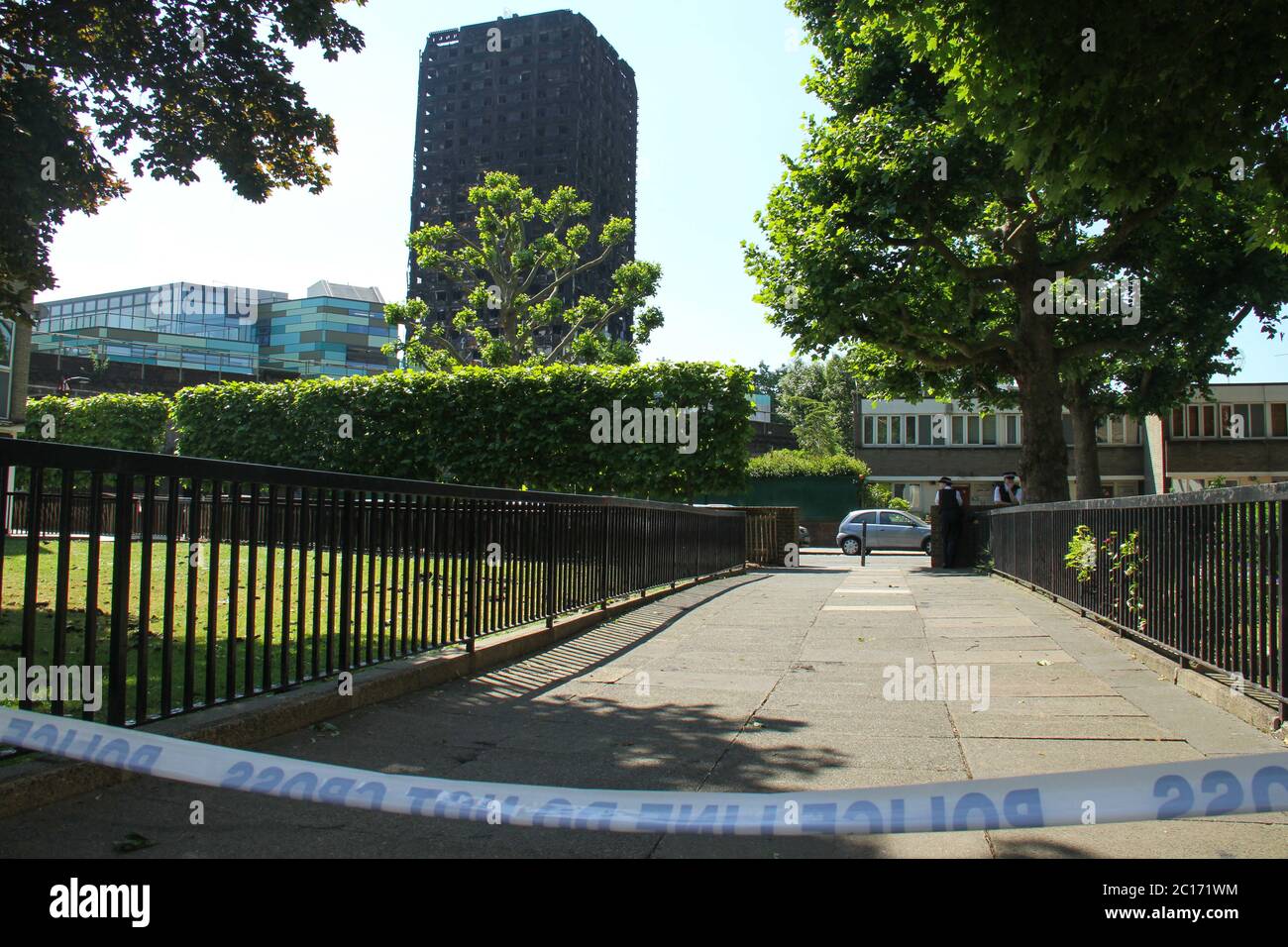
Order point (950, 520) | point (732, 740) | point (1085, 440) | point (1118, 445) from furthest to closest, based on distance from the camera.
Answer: point (1118, 445)
point (1085, 440)
point (950, 520)
point (732, 740)

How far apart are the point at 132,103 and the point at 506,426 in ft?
37.5

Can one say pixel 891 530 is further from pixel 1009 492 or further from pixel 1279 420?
pixel 1279 420

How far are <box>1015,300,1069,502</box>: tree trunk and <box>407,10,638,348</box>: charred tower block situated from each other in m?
95.7

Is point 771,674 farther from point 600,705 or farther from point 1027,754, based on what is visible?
point 1027,754

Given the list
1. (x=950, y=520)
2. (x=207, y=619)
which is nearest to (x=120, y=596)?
(x=207, y=619)

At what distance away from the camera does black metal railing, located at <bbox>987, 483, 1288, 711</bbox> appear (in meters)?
4.51

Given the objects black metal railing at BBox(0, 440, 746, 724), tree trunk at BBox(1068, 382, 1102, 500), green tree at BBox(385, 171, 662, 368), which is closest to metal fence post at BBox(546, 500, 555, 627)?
black metal railing at BBox(0, 440, 746, 724)

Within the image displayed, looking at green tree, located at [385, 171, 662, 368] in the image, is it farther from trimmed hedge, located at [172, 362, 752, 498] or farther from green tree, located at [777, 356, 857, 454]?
green tree, located at [777, 356, 857, 454]

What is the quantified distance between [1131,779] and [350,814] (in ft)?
8.94

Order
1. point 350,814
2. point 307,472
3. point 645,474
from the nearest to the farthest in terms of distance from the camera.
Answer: point 350,814
point 307,472
point 645,474

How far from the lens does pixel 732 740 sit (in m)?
4.89

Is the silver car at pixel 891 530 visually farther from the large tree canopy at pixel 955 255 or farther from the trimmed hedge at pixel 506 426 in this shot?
the trimmed hedge at pixel 506 426
